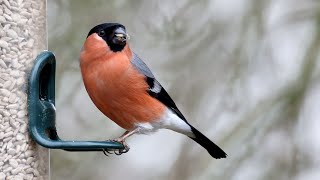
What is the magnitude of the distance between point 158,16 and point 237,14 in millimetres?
762

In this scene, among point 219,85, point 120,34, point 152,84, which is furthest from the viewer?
point 219,85

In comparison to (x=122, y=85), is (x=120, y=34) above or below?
above

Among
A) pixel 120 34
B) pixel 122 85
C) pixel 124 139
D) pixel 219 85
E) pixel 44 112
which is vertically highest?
pixel 219 85

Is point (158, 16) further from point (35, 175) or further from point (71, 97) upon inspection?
point (35, 175)

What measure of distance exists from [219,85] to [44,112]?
141 inches

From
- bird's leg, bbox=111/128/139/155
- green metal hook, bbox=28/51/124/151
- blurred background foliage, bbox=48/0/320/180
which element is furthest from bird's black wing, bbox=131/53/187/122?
blurred background foliage, bbox=48/0/320/180

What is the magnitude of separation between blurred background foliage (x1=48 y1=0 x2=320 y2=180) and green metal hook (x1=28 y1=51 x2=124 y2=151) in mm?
2639

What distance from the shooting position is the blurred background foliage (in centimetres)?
764

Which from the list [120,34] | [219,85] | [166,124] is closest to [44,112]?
[120,34]

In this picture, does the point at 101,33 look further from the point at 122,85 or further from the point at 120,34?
the point at 122,85

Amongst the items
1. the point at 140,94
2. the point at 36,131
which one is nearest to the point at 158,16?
the point at 140,94

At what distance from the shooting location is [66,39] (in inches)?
291

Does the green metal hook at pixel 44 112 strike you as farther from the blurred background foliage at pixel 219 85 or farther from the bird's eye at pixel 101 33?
the blurred background foliage at pixel 219 85

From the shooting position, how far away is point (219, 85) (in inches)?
316
